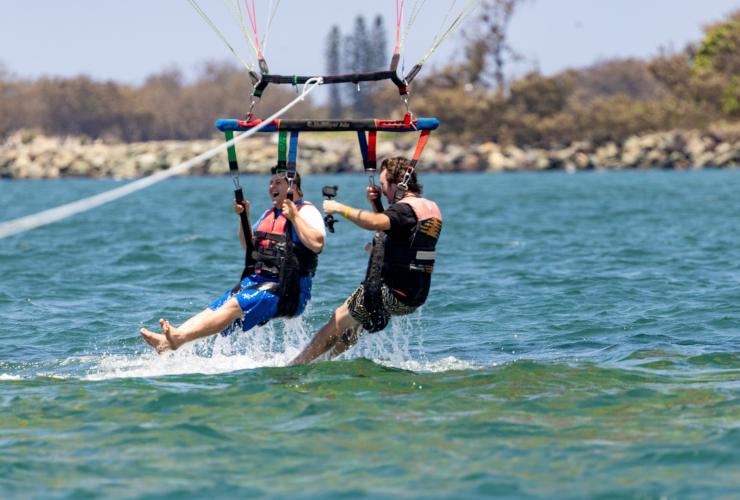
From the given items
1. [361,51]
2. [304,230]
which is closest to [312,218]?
[304,230]

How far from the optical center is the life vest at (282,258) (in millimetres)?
9539

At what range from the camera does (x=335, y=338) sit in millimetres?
9812

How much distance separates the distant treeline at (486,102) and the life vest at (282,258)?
80.7 m

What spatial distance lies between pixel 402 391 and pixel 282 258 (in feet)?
5.01

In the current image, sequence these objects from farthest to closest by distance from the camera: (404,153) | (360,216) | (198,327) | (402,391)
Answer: (404,153), (198,327), (360,216), (402,391)

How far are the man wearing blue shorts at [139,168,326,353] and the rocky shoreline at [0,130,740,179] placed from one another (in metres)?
68.8

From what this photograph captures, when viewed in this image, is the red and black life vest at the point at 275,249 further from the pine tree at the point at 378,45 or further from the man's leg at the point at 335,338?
the pine tree at the point at 378,45

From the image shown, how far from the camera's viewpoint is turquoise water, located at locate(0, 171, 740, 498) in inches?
268

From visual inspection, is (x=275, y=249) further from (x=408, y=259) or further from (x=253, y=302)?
(x=408, y=259)

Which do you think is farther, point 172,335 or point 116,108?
point 116,108

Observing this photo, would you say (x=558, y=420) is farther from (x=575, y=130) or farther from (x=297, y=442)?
(x=575, y=130)

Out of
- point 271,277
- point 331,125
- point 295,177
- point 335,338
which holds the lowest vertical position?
point 335,338

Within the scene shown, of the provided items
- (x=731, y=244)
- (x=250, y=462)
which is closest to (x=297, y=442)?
(x=250, y=462)

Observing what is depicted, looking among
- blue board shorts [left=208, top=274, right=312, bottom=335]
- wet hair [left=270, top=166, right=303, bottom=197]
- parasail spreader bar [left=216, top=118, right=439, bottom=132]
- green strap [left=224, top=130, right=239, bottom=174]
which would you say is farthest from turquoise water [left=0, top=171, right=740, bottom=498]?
parasail spreader bar [left=216, top=118, right=439, bottom=132]
